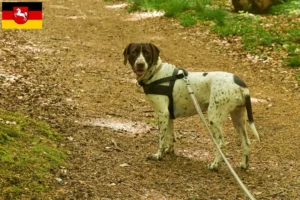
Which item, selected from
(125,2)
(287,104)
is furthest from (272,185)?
(125,2)

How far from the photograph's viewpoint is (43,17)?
1625 centimetres

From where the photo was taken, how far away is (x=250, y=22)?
1334cm

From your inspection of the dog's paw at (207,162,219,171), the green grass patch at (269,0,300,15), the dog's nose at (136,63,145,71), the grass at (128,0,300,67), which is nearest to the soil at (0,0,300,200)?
the dog's paw at (207,162,219,171)

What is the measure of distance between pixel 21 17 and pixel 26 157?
9.54m

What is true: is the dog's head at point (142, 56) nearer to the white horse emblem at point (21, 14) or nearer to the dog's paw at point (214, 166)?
the dog's paw at point (214, 166)

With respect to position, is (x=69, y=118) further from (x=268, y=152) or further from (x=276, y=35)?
(x=276, y=35)

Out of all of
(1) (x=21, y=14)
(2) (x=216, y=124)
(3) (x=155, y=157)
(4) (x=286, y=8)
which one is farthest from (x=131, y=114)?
(4) (x=286, y=8)

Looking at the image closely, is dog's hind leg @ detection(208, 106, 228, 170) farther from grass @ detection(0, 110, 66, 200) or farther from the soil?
grass @ detection(0, 110, 66, 200)

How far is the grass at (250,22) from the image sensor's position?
37.1ft

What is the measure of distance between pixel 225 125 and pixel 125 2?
43.6ft

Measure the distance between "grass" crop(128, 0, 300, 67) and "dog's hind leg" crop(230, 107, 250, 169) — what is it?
552 centimetres

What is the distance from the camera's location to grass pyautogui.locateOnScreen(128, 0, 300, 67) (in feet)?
37.1

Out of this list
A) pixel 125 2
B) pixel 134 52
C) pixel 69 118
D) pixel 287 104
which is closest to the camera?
pixel 134 52

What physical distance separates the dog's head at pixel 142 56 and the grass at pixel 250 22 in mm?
6086
